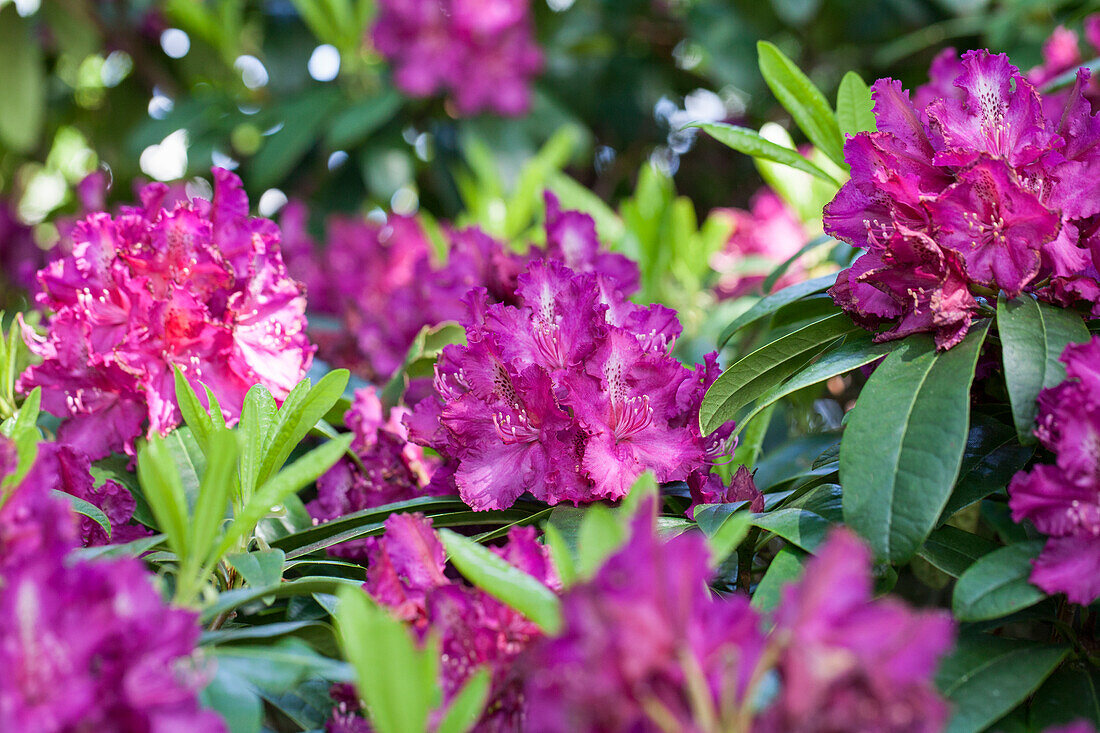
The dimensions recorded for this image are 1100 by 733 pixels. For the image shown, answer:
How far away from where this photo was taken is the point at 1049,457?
0.97 m

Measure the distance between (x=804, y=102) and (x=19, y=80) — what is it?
8.85 ft

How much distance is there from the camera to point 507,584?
0.71 meters

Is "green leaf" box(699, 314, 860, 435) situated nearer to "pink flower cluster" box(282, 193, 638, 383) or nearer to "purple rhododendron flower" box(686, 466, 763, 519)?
"purple rhododendron flower" box(686, 466, 763, 519)

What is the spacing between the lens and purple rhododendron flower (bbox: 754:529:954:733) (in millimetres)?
536

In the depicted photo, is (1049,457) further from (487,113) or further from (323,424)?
(487,113)

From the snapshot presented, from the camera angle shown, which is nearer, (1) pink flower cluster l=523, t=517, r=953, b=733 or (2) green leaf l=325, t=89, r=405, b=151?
(1) pink flower cluster l=523, t=517, r=953, b=733

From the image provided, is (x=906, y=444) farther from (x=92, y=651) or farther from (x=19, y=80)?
(x=19, y=80)

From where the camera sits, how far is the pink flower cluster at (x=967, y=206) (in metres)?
0.94

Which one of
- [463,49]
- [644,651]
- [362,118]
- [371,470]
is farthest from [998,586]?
[463,49]

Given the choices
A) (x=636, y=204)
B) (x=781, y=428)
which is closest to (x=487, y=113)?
(x=636, y=204)

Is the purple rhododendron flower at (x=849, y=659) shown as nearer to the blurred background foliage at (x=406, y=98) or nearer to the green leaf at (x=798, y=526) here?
the green leaf at (x=798, y=526)

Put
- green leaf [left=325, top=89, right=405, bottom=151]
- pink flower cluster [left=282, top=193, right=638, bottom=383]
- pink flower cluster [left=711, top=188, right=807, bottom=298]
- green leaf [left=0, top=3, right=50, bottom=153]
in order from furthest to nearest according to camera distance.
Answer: green leaf [left=0, top=3, right=50, bottom=153] < green leaf [left=325, top=89, right=405, bottom=151] < pink flower cluster [left=711, top=188, right=807, bottom=298] < pink flower cluster [left=282, top=193, right=638, bottom=383]

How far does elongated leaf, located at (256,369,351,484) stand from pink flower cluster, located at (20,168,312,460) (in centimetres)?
15

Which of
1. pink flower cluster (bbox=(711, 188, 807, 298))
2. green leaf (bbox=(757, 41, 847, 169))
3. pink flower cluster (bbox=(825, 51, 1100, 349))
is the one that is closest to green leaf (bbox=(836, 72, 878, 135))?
green leaf (bbox=(757, 41, 847, 169))
